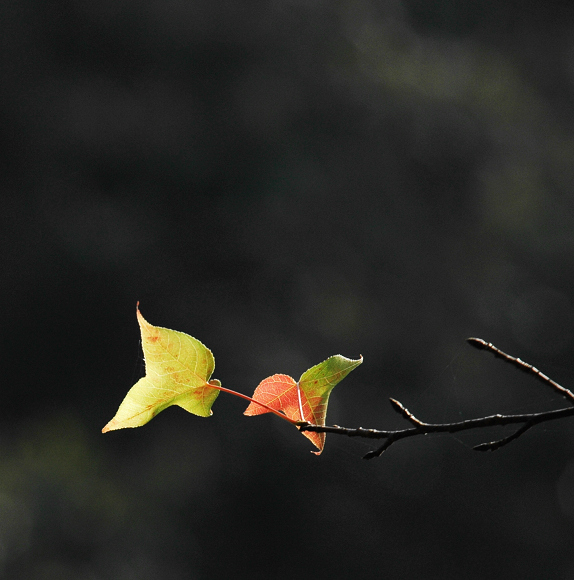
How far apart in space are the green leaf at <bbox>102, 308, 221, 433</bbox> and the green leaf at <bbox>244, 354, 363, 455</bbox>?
0.09 ft

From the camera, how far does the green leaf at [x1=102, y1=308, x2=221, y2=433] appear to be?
0.79ft

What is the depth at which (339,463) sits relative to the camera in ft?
14.4

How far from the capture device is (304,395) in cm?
27

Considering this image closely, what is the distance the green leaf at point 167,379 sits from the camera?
240mm

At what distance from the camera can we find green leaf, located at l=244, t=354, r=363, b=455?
255 millimetres

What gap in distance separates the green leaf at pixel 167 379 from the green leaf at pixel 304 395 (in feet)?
0.09

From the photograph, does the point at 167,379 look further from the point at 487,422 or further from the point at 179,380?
the point at 487,422

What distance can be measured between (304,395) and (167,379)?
7 centimetres

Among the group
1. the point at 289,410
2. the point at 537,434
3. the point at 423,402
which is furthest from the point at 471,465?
the point at 289,410

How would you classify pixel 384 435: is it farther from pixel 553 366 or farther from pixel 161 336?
pixel 553 366

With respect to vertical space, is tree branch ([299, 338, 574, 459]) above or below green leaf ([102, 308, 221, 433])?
above

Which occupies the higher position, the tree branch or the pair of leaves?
the tree branch

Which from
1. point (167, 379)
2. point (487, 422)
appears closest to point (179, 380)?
point (167, 379)

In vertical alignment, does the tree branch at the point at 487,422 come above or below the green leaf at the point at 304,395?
above
